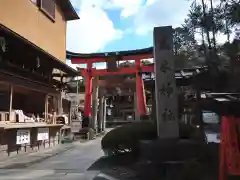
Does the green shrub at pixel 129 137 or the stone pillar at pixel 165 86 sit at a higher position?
the stone pillar at pixel 165 86

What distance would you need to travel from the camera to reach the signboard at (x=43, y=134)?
64.1 feet

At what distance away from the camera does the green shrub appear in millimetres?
11703

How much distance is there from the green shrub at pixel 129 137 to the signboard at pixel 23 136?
583cm

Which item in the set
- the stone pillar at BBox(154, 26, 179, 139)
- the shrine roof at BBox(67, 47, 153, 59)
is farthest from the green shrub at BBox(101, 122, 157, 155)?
the shrine roof at BBox(67, 47, 153, 59)

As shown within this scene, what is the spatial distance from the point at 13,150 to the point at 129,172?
7.41 metres

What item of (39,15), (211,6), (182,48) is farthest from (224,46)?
(39,15)

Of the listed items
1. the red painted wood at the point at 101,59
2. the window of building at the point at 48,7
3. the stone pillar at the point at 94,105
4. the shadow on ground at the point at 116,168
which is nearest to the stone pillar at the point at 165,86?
the shadow on ground at the point at 116,168

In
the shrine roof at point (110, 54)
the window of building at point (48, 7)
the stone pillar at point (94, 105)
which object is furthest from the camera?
the stone pillar at point (94, 105)

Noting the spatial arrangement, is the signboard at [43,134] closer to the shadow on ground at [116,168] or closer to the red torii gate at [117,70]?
the shadow on ground at [116,168]

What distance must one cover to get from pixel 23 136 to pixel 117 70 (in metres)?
16.2

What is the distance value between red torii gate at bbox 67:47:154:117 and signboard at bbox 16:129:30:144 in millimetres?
14473

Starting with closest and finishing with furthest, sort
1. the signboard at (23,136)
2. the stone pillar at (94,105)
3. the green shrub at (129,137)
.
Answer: the green shrub at (129,137), the signboard at (23,136), the stone pillar at (94,105)

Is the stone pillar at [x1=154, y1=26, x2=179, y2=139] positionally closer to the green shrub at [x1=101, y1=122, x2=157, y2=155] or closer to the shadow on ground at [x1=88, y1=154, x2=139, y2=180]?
the green shrub at [x1=101, y1=122, x2=157, y2=155]

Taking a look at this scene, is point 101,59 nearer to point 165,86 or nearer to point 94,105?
point 94,105
